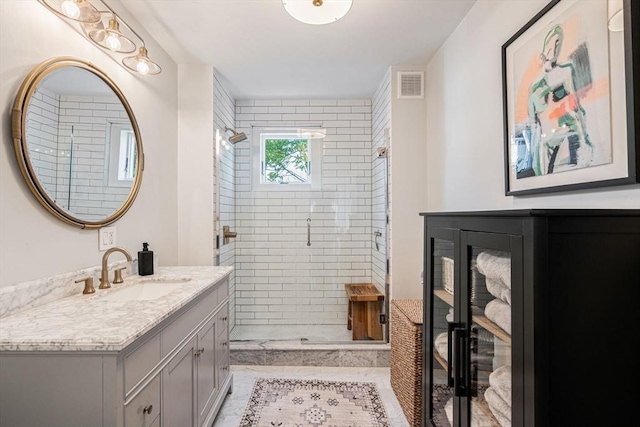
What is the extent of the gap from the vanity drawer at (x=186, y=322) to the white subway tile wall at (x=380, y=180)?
164 centimetres

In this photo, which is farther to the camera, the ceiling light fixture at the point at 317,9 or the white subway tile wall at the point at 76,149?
the ceiling light fixture at the point at 317,9

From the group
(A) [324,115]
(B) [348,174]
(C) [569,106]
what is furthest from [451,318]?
(A) [324,115]

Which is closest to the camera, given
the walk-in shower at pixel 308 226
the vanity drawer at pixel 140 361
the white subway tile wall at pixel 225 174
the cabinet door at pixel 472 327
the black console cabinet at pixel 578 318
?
the black console cabinet at pixel 578 318

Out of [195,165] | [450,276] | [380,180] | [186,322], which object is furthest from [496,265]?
[195,165]

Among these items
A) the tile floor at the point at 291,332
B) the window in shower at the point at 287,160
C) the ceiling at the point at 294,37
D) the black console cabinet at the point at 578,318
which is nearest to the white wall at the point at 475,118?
the ceiling at the point at 294,37

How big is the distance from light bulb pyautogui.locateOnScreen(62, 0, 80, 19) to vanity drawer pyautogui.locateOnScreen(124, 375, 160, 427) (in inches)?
62.5

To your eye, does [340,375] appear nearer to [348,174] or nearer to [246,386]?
[246,386]

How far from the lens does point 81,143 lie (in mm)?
1535

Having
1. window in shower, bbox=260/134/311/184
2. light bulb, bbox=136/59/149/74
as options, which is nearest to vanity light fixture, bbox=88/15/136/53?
light bulb, bbox=136/59/149/74

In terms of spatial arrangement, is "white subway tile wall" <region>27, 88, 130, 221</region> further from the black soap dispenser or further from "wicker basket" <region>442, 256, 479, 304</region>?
"wicker basket" <region>442, 256, 479, 304</region>

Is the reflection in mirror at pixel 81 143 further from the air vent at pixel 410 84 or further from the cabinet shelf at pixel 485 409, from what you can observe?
the air vent at pixel 410 84

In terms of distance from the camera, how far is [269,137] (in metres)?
3.46

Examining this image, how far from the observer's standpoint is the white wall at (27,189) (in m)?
1.17

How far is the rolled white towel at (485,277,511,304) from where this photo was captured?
95cm
